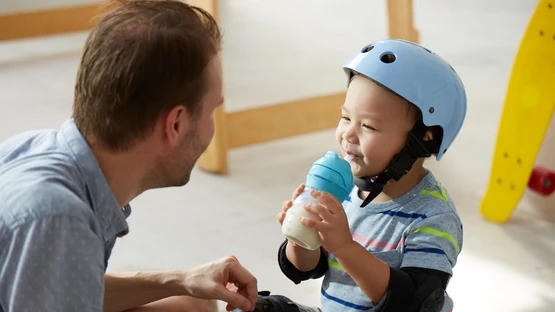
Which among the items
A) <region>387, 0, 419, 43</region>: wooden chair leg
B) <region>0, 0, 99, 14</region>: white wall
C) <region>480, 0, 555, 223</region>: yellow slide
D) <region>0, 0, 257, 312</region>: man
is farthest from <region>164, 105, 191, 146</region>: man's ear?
<region>0, 0, 99, 14</region>: white wall

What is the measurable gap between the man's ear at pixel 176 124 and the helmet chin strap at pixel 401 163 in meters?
0.40

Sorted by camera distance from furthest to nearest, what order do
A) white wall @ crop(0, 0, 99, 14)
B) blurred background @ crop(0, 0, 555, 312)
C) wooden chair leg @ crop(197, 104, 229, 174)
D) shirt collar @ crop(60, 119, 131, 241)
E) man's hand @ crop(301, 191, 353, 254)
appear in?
white wall @ crop(0, 0, 99, 14) < wooden chair leg @ crop(197, 104, 229, 174) < blurred background @ crop(0, 0, 555, 312) < man's hand @ crop(301, 191, 353, 254) < shirt collar @ crop(60, 119, 131, 241)

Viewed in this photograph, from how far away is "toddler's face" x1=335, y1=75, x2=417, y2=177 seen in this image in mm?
1521

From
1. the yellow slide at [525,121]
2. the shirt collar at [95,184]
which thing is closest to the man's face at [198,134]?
the shirt collar at [95,184]

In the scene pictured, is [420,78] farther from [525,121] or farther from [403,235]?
[525,121]

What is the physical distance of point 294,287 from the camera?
85.0 inches

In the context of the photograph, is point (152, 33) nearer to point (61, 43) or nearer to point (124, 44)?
point (124, 44)

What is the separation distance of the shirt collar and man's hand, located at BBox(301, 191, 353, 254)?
317 mm

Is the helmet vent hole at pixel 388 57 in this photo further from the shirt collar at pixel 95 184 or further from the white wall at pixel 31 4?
the white wall at pixel 31 4

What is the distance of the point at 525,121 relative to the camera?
2439 mm

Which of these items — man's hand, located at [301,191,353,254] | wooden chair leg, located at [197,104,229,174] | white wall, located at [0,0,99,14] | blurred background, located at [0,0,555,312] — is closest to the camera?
man's hand, located at [301,191,353,254]

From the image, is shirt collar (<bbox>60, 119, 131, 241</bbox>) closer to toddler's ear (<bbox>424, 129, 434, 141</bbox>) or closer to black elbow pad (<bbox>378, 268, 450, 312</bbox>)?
black elbow pad (<bbox>378, 268, 450, 312</bbox>)

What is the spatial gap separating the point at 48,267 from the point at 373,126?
648 millimetres

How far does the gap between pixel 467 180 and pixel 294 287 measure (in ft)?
2.86
